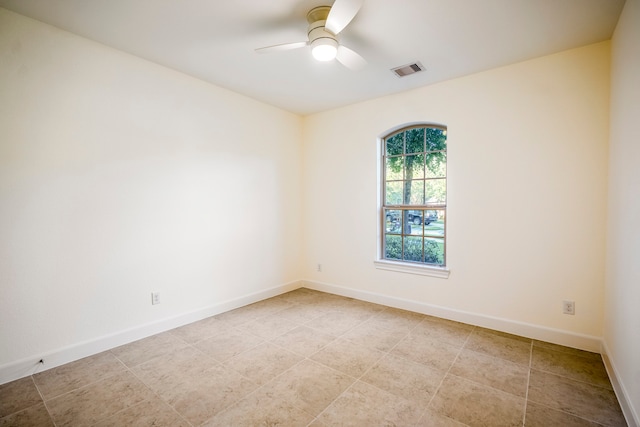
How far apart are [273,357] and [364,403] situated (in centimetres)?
90

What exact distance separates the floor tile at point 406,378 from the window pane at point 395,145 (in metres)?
2.48

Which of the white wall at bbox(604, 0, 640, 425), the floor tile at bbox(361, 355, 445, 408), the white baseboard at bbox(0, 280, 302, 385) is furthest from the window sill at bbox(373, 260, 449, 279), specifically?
the white baseboard at bbox(0, 280, 302, 385)

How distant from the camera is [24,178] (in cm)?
220

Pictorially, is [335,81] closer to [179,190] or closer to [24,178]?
[179,190]

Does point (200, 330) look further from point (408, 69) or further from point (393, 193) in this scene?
point (408, 69)

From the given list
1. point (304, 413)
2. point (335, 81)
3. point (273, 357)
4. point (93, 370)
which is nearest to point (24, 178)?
point (93, 370)

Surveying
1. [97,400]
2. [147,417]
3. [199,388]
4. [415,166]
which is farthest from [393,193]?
[97,400]

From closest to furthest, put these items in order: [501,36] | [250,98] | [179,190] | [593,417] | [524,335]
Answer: [593,417] → [501,36] → [524,335] → [179,190] → [250,98]

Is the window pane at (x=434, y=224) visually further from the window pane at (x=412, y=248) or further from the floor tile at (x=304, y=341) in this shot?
the floor tile at (x=304, y=341)

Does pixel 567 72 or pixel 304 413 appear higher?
pixel 567 72

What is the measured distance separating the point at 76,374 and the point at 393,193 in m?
Result: 3.61

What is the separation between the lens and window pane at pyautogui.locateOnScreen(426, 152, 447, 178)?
3434 mm

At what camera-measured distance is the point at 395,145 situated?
3.84m

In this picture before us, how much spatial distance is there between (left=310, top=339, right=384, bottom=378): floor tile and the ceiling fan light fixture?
2446 millimetres
